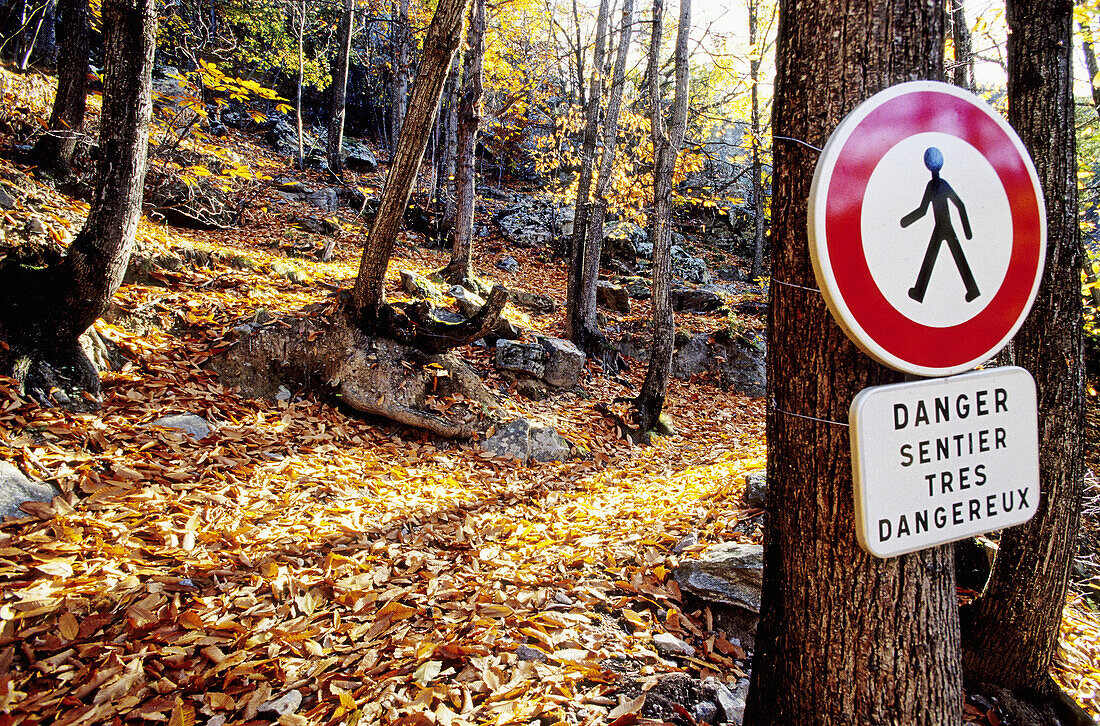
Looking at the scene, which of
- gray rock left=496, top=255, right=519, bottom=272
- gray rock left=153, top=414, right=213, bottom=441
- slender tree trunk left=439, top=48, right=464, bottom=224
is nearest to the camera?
gray rock left=153, top=414, right=213, bottom=441

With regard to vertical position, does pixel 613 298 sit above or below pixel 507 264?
below

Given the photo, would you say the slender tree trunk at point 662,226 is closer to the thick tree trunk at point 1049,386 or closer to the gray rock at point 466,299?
the gray rock at point 466,299

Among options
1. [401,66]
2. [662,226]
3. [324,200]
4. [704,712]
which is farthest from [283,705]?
[401,66]

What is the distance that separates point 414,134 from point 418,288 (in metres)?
3.04

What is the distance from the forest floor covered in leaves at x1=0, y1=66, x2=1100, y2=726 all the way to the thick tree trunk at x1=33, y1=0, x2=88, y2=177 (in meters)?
1.30

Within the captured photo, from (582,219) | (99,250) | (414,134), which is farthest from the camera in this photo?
(582,219)

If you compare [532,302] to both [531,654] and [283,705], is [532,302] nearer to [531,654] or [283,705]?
[531,654]

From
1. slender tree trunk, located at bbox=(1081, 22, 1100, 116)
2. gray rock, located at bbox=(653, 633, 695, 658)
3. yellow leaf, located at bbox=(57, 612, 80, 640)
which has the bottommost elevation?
gray rock, located at bbox=(653, 633, 695, 658)

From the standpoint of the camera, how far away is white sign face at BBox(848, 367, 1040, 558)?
4.16 ft

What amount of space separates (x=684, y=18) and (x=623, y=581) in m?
7.61

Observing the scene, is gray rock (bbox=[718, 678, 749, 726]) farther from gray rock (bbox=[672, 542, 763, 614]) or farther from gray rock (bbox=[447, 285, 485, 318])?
gray rock (bbox=[447, 285, 485, 318])

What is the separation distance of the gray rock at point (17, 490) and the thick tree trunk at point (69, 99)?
591 centimetres

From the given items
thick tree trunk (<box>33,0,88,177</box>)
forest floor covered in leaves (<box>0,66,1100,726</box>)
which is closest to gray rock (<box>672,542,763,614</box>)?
forest floor covered in leaves (<box>0,66,1100,726</box>)

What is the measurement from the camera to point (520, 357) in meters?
7.40
